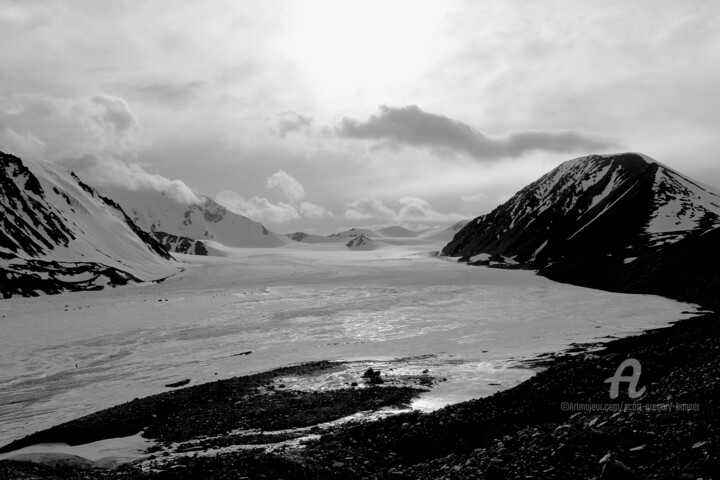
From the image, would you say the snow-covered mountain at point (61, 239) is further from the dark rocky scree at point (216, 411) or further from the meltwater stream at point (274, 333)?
the dark rocky scree at point (216, 411)

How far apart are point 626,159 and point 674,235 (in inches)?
2444

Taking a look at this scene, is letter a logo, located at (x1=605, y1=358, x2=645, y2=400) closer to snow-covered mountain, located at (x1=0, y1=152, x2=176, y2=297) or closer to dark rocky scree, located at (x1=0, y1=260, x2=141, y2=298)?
dark rocky scree, located at (x1=0, y1=260, x2=141, y2=298)

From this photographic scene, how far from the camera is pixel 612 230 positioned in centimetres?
10312

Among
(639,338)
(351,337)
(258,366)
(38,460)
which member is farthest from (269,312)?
(38,460)

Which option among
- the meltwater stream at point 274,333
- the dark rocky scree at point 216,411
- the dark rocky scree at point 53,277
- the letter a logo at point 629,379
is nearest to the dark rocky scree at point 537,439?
the letter a logo at point 629,379

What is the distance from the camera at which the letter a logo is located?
15.3 meters

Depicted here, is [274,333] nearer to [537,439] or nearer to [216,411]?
[216,411]

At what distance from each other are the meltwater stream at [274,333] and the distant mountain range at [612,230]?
23.2 feet

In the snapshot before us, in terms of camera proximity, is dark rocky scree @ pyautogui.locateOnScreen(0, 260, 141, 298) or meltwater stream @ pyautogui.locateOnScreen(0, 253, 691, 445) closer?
meltwater stream @ pyautogui.locateOnScreen(0, 253, 691, 445)

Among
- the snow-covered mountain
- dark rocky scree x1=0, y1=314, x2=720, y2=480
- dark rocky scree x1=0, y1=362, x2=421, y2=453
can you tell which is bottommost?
dark rocky scree x1=0, y1=362, x2=421, y2=453

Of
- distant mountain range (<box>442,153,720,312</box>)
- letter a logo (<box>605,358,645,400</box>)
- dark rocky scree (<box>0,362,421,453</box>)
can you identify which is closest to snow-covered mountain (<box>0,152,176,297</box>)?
dark rocky scree (<box>0,362,421,453</box>)

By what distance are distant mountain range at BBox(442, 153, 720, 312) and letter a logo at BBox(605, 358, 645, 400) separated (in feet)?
151

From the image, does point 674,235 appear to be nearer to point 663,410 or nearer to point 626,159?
point 626,159

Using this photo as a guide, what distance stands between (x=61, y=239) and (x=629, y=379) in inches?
5047
